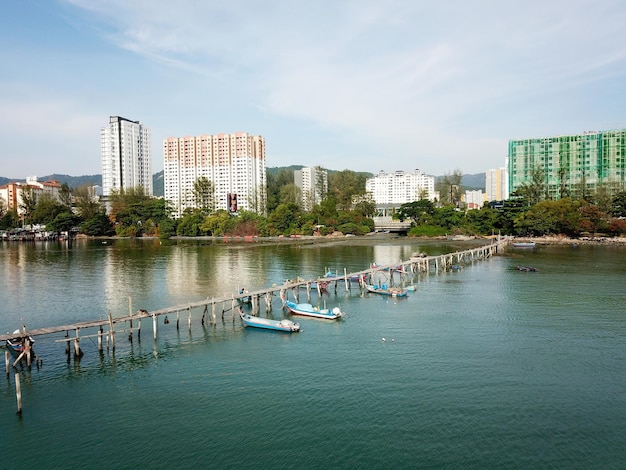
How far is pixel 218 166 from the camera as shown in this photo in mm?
168875

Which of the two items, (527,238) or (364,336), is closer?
(364,336)

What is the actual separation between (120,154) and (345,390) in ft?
552

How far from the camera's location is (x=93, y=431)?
749 inches

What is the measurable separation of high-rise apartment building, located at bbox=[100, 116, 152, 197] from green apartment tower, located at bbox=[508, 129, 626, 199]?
122407 mm

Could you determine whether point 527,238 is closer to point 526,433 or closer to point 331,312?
point 331,312

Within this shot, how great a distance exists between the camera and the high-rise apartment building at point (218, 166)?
16438cm

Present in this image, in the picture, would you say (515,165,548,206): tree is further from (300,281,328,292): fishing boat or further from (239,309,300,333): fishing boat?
(239,309,300,333): fishing boat

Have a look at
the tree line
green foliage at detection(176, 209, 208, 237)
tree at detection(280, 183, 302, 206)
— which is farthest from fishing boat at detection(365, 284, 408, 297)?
tree at detection(280, 183, 302, 206)

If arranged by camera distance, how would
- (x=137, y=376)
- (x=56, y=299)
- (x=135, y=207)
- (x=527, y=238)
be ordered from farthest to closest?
(x=135, y=207)
(x=527, y=238)
(x=56, y=299)
(x=137, y=376)

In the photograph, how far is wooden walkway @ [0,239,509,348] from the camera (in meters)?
27.1

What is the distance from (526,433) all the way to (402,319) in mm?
16873

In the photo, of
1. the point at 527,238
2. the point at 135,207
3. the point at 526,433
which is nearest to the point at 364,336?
the point at 526,433

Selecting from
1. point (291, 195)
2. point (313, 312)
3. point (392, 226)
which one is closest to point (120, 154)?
point (291, 195)

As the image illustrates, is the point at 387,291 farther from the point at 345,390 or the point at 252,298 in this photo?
the point at 345,390
